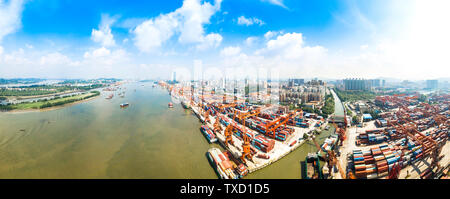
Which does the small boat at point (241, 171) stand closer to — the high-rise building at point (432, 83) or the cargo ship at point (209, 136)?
the cargo ship at point (209, 136)

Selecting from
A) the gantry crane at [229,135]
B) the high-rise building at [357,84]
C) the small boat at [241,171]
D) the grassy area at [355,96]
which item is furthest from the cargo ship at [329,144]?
the high-rise building at [357,84]

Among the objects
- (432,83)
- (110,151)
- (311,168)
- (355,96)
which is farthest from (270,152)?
(432,83)

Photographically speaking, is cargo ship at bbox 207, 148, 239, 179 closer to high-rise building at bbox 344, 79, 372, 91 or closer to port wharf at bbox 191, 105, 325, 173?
port wharf at bbox 191, 105, 325, 173

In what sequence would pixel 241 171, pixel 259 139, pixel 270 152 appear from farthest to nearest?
pixel 259 139 < pixel 270 152 < pixel 241 171

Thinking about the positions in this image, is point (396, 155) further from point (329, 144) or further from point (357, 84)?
point (357, 84)

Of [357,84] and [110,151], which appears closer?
[110,151]

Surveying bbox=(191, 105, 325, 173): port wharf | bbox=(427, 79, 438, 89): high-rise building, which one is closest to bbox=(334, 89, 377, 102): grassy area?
bbox=(191, 105, 325, 173): port wharf
